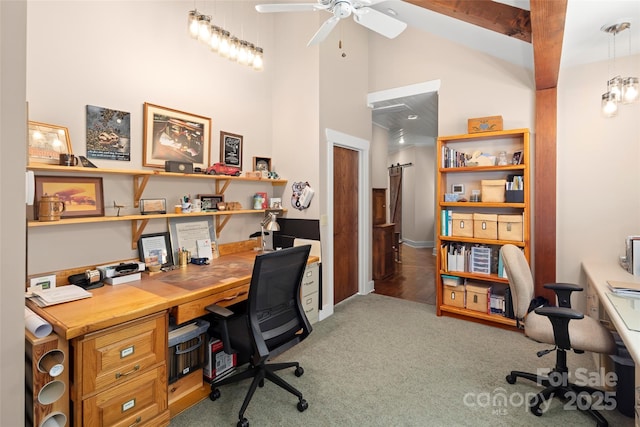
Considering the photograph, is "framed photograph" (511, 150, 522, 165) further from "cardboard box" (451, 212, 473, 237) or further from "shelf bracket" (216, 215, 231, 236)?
"shelf bracket" (216, 215, 231, 236)

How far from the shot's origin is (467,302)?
3428mm

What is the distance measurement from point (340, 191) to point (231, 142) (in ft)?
4.74

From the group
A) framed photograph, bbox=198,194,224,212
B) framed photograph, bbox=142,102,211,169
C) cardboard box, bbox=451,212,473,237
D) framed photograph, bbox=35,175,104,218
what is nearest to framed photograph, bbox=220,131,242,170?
framed photograph, bbox=142,102,211,169

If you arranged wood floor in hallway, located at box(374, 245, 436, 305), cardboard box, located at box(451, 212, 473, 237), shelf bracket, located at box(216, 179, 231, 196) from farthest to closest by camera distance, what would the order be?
wood floor in hallway, located at box(374, 245, 436, 305) < cardboard box, located at box(451, 212, 473, 237) < shelf bracket, located at box(216, 179, 231, 196)

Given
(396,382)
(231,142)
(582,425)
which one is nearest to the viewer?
(582,425)

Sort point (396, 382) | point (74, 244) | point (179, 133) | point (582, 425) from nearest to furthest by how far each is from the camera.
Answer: point (582, 425) < point (74, 244) < point (396, 382) < point (179, 133)

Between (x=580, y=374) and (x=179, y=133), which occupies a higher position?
(x=179, y=133)

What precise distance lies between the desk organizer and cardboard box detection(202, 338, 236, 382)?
0.05 m

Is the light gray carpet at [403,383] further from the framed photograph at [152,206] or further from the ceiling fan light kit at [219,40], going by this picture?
the ceiling fan light kit at [219,40]

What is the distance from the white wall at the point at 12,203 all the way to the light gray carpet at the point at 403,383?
0.95m

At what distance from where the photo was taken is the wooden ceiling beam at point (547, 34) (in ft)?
5.58

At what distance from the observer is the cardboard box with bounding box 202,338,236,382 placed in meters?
2.23

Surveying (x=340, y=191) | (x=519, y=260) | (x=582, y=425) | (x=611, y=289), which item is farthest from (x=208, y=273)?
(x=611, y=289)

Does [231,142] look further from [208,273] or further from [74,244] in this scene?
[74,244]
